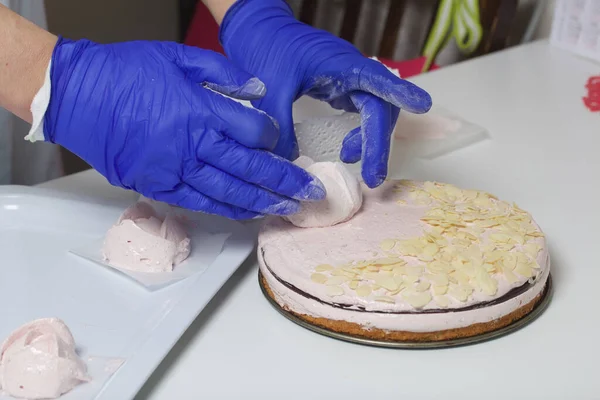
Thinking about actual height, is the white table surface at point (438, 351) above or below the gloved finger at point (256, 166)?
below

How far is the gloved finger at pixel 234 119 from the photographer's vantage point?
1.01 m

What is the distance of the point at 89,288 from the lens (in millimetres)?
1082

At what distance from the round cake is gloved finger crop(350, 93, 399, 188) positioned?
0.07m

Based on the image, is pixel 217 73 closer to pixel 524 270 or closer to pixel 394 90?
pixel 394 90

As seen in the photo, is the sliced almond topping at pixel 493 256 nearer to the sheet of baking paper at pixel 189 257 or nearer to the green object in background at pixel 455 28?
the sheet of baking paper at pixel 189 257

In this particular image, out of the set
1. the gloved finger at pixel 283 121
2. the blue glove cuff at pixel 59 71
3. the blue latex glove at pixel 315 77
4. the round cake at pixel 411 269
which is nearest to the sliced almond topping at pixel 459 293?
the round cake at pixel 411 269

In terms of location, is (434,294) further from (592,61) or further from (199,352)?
(592,61)

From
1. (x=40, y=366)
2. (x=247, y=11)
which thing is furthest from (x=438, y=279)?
(x=247, y=11)

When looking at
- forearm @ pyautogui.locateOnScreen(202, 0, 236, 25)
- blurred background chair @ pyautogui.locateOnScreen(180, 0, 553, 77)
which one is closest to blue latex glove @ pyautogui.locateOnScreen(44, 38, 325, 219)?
forearm @ pyautogui.locateOnScreen(202, 0, 236, 25)

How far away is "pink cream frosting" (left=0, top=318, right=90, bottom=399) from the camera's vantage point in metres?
0.84

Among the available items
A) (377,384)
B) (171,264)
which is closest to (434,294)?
(377,384)

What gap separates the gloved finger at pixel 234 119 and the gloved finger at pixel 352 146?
0.64ft

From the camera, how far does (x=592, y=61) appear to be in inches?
78.0

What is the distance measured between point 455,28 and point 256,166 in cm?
141
